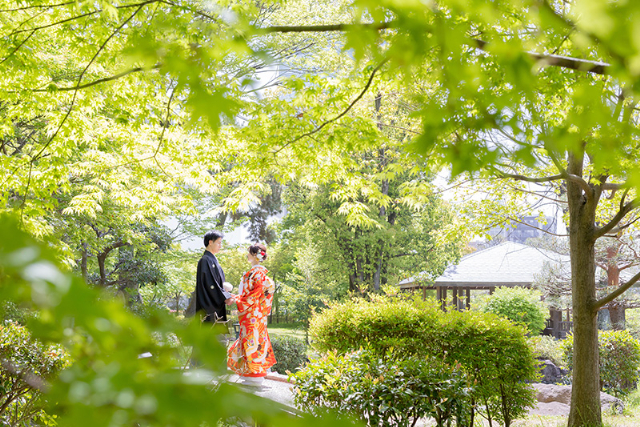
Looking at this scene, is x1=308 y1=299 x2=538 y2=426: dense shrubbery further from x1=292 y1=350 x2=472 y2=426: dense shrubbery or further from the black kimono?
the black kimono

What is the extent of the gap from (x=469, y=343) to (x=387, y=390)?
2.07m

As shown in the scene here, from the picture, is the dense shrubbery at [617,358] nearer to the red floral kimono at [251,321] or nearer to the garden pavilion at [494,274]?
the red floral kimono at [251,321]

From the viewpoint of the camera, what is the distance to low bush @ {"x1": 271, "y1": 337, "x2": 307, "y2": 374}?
1109 cm

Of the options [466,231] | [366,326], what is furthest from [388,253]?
[366,326]

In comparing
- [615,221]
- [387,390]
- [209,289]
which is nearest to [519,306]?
[615,221]

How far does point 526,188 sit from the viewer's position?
8820 millimetres

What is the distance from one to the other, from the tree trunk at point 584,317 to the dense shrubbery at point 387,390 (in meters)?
2.40

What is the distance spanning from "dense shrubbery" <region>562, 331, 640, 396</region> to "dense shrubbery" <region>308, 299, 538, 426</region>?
491 cm

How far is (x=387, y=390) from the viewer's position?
12.6 ft

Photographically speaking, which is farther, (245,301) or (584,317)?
(245,301)

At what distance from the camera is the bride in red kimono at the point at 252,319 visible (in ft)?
21.1

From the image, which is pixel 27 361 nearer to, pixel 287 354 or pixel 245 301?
pixel 245 301

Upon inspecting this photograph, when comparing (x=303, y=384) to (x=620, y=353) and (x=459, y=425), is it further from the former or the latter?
(x=620, y=353)

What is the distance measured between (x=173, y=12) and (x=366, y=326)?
4.17 metres
